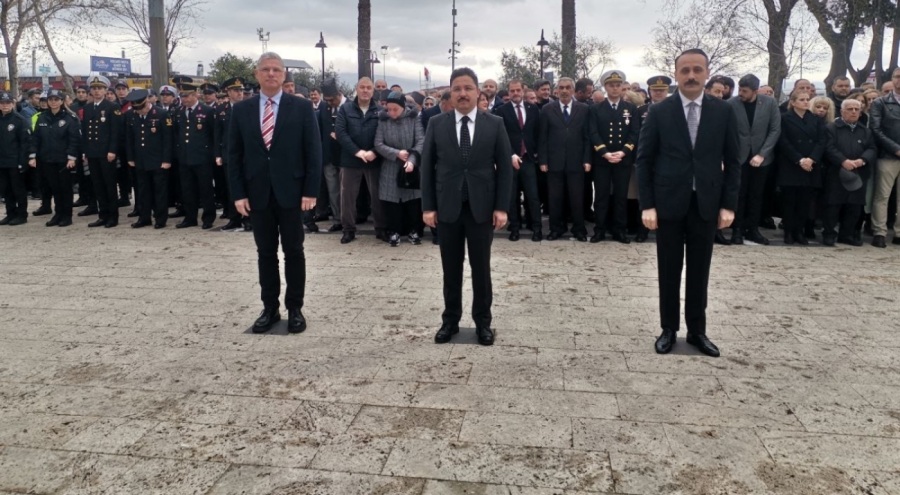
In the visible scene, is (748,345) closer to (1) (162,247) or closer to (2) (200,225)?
(1) (162,247)

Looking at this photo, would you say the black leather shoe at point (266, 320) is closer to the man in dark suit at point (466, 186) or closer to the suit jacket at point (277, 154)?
the suit jacket at point (277, 154)

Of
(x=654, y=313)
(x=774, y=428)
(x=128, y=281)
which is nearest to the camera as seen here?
(x=774, y=428)

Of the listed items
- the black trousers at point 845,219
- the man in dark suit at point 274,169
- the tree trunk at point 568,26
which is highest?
the tree trunk at point 568,26

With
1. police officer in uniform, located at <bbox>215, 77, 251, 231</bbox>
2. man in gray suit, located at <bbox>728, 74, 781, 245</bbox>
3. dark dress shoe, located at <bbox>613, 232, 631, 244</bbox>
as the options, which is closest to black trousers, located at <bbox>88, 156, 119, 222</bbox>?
police officer in uniform, located at <bbox>215, 77, 251, 231</bbox>

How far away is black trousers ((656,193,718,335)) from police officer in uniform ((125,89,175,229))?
25.8ft

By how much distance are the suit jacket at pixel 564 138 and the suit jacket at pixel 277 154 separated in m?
4.38

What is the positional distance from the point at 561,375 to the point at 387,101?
522 centimetres

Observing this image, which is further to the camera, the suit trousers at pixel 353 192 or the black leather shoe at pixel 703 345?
the suit trousers at pixel 353 192

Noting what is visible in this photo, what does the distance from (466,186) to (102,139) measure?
766cm

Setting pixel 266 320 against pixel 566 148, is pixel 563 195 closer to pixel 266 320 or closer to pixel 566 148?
pixel 566 148

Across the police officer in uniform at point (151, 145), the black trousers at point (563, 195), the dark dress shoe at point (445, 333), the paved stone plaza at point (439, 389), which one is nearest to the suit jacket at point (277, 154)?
the paved stone plaza at point (439, 389)

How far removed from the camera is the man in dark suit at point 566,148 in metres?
8.91

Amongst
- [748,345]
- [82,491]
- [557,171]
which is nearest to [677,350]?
[748,345]

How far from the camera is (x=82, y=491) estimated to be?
3016mm
